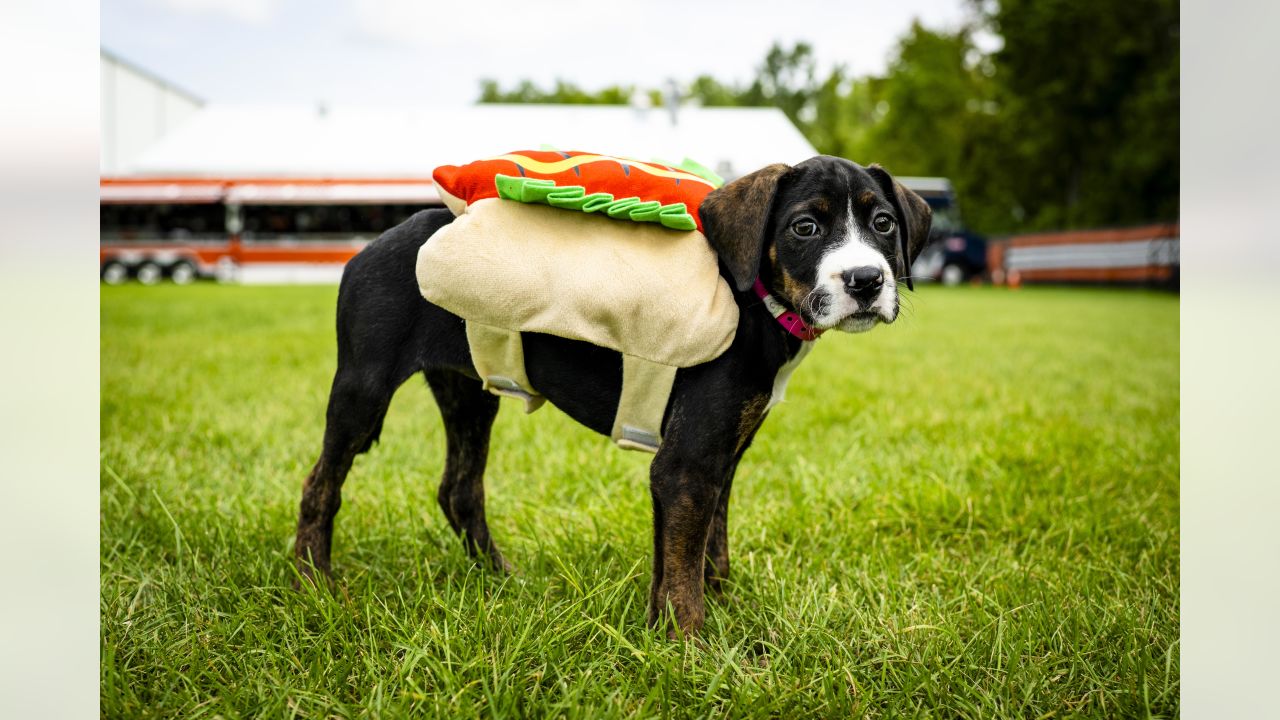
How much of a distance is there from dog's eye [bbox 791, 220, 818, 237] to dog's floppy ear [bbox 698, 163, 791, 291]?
0.07m

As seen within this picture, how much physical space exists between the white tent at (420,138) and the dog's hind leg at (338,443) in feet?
89.0

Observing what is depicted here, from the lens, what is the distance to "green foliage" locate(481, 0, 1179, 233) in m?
31.1

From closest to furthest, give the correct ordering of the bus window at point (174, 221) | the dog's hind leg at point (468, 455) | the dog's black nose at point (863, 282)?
the dog's black nose at point (863, 282)
the dog's hind leg at point (468, 455)
the bus window at point (174, 221)

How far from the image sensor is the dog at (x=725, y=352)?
2.16 m

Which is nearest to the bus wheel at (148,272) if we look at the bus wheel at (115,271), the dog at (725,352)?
the bus wheel at (115,271)

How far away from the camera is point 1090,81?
108ft

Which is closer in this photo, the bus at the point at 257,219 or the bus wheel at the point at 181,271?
the bus wheel at the point at 181,271

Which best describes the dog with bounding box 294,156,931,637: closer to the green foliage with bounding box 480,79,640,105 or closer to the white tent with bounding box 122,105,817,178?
the white tent with bounding box 122,105,817,178

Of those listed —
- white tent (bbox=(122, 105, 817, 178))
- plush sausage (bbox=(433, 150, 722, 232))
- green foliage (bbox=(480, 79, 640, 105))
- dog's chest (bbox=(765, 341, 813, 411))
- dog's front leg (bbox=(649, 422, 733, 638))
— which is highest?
green foliage (bbox=(480, 79, 640, 105))

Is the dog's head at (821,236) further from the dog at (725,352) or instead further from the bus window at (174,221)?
the bus window at (174,221)

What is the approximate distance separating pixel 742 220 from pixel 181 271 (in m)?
29.6

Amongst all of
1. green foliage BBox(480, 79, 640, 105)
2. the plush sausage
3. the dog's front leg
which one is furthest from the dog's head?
green foliage BBox(480, 79, 640, 105)

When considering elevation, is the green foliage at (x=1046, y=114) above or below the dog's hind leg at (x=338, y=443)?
above
